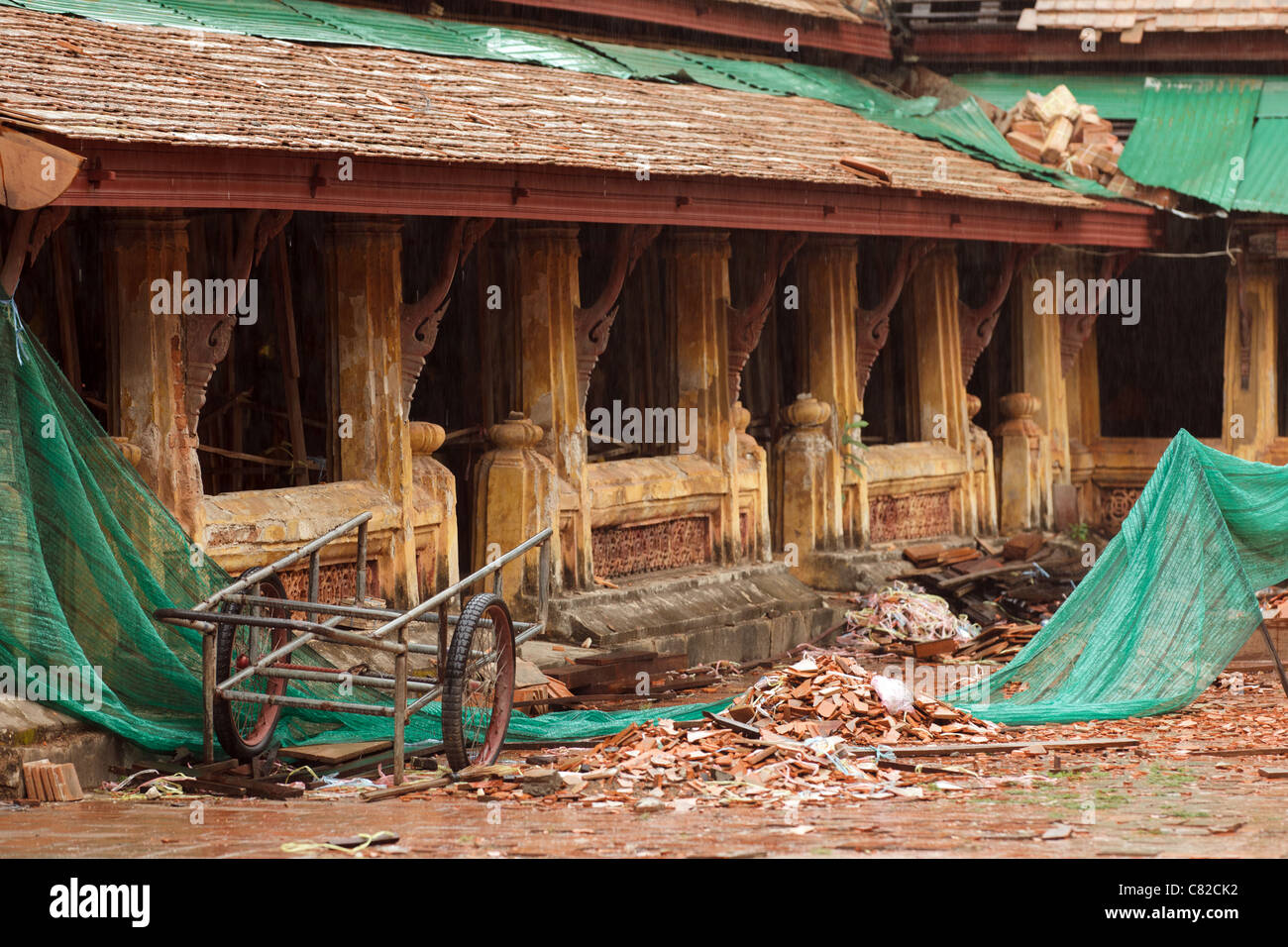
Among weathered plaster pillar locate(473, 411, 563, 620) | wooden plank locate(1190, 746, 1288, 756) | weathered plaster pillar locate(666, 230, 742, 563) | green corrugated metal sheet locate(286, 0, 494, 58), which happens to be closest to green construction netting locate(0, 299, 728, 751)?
weathered plaster pillar locate(473, 411, 563, 620)

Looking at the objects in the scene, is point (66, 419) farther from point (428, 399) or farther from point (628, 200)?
point (428, 399)

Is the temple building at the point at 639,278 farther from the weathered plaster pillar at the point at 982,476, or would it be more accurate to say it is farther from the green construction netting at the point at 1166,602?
the green construction netting at the point at 1166,602

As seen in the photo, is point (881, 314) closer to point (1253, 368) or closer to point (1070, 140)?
point (1070, 140)

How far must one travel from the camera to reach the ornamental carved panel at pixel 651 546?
1288 centimetres

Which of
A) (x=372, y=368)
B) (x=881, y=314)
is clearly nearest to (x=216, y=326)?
(x=372, y=368)

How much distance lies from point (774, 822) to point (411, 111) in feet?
18.1

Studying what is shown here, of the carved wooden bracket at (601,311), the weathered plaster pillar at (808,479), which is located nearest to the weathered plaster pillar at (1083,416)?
the weathered plaster pillar at (808,479)

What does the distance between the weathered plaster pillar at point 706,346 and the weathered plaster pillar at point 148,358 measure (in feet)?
15.7

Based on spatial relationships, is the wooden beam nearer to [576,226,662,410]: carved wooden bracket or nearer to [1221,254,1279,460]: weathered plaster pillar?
[576,226,662,410]: carved wooden bracket

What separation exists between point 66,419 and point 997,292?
9.75 metres

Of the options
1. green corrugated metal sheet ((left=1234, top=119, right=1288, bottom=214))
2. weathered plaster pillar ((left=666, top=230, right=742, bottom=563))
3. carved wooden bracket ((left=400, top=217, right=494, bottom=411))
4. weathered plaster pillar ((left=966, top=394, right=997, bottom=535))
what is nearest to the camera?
carved wooden bracket ((left=400, top=217, right=494, bottom=411))

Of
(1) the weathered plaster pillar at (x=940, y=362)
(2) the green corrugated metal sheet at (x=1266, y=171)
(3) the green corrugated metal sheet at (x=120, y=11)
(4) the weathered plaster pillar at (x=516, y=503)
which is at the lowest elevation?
(4) the weathered plaster pillar at (x=516, y=503)

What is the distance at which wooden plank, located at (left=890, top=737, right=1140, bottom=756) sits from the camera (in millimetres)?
8773

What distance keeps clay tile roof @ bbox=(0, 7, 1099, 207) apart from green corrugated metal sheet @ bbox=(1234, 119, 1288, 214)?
1.70 metres
